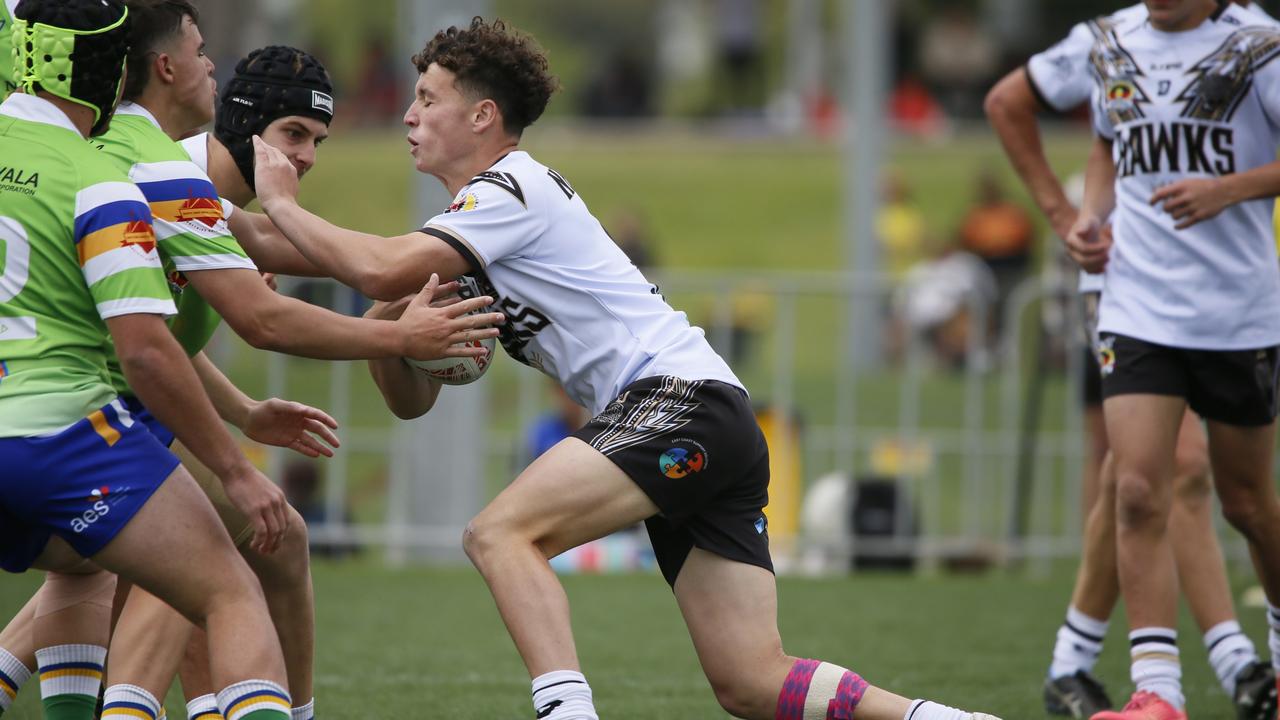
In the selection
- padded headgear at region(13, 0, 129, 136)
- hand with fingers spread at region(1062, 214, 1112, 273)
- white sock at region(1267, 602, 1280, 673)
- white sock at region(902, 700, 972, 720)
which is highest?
padded headgear at region(13, 0, 129, 136)

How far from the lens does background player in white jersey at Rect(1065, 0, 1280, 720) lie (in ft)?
16.0

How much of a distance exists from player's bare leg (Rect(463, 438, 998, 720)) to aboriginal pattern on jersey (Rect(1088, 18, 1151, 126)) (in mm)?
2099

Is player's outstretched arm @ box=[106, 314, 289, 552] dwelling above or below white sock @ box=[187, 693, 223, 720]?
above

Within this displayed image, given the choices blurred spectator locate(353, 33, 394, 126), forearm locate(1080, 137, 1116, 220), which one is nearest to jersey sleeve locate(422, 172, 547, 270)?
forearm locate(1080, 137, 1116, 220)

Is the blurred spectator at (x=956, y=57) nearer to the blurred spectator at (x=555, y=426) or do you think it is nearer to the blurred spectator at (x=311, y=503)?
the blurred spectator at (x=555, y=426)

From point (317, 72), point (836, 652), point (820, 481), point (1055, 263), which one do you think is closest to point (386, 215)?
point (1055, 263)

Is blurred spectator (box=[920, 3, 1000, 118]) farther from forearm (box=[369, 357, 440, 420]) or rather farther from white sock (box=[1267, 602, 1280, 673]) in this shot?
forearm (box=[369, 357, 440, 420])

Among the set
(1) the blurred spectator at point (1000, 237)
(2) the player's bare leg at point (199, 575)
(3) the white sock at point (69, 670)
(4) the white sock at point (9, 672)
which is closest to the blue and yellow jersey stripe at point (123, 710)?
(3) the white sock at point (69, 670)

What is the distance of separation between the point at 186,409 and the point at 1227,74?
3331 mm

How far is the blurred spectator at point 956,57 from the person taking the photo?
35375 millimetres

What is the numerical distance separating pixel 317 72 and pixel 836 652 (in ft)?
11.9

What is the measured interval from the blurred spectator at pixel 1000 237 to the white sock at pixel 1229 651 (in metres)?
13.0

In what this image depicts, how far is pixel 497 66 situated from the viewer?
4.18m

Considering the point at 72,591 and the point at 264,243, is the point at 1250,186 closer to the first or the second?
the point at 264,243
